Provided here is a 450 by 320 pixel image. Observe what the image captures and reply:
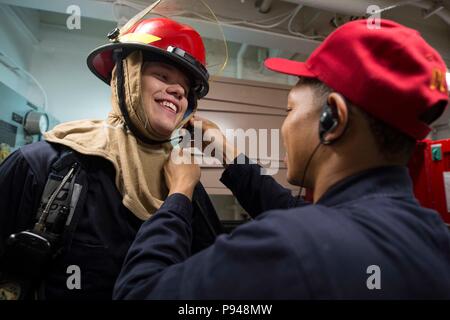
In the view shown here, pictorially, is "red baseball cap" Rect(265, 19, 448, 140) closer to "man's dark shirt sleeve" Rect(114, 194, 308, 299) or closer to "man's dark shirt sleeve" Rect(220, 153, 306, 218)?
"man's dark shirt sleeve" Rect(114, 194, 308, 299)

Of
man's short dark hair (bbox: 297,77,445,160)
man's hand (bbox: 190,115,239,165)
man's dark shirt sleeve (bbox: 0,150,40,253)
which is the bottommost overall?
man's dark shirt sleeve (bbox: 0,150,40,253)

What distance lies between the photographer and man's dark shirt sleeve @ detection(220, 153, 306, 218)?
1041 millimetres

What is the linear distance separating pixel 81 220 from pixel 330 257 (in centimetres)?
75

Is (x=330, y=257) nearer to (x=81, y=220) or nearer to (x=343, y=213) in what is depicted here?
(x=343, y=213)

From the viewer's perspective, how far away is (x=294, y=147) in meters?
0.66

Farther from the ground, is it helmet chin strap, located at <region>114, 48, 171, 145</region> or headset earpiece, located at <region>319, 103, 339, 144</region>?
helmet chin strap, located at <region>114, 48, 171, 145</region>

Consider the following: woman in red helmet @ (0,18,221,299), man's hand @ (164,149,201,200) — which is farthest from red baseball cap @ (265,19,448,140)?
woman in red helmet @ (0,18,221,299)

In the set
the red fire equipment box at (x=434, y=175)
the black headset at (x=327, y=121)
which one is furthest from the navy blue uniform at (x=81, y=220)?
the red fire equipment box at (x=434, y=175)

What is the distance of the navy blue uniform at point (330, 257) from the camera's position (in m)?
0.40

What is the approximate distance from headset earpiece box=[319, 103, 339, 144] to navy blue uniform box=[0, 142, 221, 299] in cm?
69

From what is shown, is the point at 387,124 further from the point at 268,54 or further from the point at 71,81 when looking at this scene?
the point at 71,81

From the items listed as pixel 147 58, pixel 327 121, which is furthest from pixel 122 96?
pixel 327 121

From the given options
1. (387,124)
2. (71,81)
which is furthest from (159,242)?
(71,81)

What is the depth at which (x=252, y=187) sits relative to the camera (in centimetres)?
106
